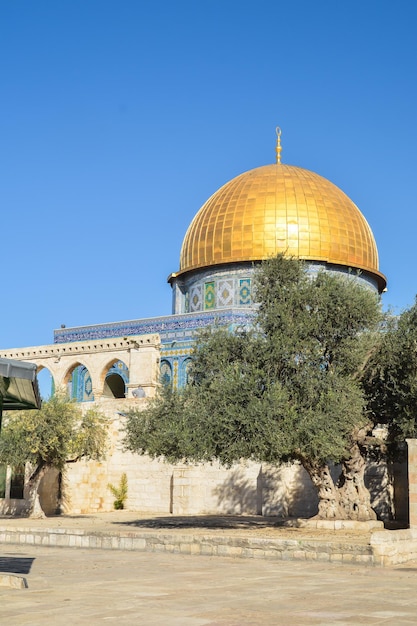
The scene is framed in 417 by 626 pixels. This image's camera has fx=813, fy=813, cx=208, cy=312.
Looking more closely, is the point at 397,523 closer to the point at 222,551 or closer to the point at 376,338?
the point at 376,338

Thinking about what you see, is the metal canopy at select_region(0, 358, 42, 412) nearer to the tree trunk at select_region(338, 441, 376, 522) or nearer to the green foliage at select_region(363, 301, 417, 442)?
the green foliage at select_region(363, 301, 417, 442)

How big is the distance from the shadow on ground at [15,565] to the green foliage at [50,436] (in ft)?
32.6

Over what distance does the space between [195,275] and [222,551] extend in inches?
1049

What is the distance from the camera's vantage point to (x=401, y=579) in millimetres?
9562

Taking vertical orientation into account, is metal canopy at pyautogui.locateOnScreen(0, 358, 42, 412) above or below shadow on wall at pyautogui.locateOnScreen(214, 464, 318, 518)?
above

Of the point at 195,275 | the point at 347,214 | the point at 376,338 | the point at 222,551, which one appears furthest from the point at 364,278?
the point at 222,551

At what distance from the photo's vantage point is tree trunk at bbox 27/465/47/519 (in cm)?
2242

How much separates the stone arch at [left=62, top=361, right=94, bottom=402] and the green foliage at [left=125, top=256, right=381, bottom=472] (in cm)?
1926

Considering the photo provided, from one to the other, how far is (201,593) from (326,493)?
31.7ft

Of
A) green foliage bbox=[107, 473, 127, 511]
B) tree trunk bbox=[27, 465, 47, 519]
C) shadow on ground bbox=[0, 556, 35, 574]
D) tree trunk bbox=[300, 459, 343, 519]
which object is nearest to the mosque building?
green foliage bbox=[107, 473, 127, 511]

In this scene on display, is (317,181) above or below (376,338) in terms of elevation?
above

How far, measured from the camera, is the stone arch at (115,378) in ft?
120

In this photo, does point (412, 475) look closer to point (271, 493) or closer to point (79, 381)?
→ point (271, 493)

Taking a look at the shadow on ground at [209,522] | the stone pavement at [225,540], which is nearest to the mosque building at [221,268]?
the shadow on ground at [209,522]
